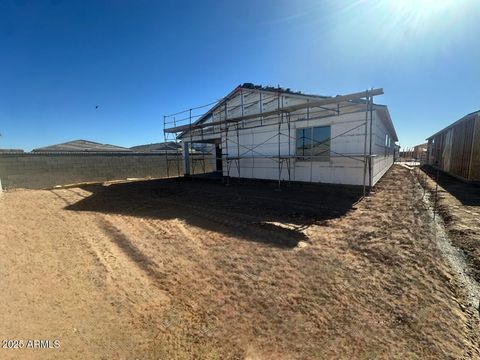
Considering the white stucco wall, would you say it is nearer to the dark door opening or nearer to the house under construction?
the house under construction

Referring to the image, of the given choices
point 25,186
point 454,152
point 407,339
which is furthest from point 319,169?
point 25,186

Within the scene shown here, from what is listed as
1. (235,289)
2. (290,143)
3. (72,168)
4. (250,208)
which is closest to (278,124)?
(290,143)

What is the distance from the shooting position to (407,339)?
2154 mm

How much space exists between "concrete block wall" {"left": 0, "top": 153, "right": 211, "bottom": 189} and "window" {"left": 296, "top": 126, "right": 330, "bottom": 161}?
34.4ft

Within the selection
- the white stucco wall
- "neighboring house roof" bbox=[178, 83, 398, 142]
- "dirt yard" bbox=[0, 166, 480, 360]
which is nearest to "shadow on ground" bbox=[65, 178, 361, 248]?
"dirt yard" bbox=[0, 166, 480, 360]

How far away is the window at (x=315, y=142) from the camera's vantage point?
993cm

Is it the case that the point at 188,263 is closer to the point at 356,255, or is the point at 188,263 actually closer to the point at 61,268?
the point at 61,268

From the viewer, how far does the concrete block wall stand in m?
11.5

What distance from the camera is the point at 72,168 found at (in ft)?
44.1

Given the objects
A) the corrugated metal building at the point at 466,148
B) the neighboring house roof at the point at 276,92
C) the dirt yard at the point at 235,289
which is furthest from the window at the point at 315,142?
the dirt yard at the point at 235,289

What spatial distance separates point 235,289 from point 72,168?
1440 cm

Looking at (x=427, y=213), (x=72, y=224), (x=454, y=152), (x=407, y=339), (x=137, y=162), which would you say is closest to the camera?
(x=407, y=339)

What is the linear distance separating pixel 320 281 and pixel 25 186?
14963mm

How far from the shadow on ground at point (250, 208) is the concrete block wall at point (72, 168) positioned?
15.9 feet
